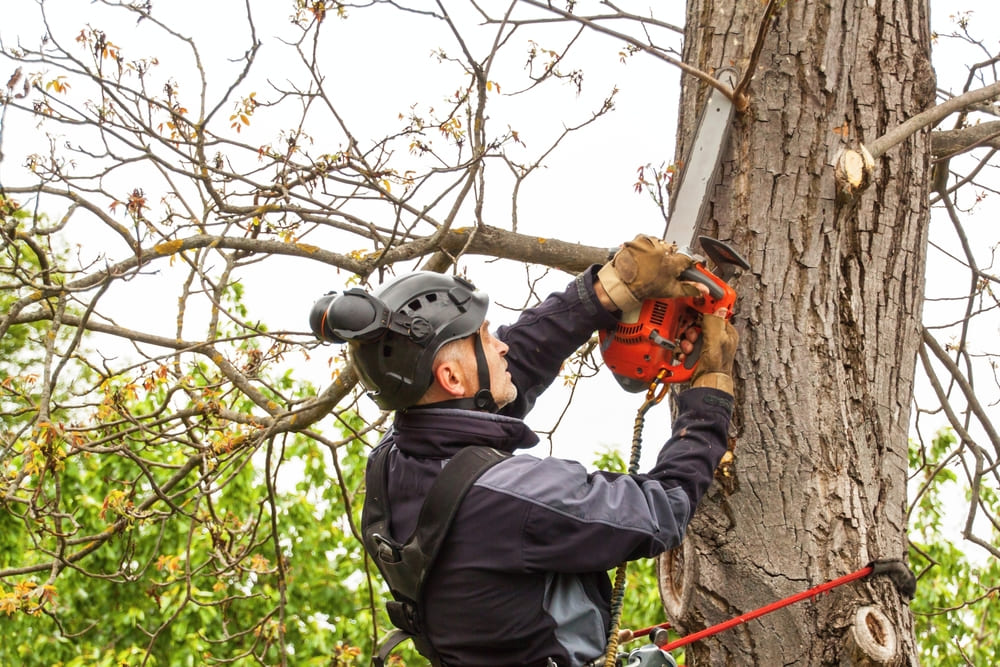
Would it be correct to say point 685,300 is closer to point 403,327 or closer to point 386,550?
point 403,327

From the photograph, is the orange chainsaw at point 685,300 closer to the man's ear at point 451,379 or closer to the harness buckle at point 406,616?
the man's ear at point 451,379

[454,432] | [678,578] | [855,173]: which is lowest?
[678,578]

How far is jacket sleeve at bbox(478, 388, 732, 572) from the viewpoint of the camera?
79.5 inches

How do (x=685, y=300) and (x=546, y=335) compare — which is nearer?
(x=685, y=300)

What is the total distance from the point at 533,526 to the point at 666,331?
2.20 ft

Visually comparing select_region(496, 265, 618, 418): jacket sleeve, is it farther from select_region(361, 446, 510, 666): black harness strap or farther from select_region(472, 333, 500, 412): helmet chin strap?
select_region(361, 446, 510, 666): black harness strap

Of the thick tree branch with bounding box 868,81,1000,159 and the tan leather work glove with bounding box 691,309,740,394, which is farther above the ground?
the thick tree branch with bounding box 868,81,1000,159

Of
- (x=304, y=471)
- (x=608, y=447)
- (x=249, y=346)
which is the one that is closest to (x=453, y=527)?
(x=249, y=346)

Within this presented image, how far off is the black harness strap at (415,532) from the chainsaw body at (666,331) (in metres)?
0.48

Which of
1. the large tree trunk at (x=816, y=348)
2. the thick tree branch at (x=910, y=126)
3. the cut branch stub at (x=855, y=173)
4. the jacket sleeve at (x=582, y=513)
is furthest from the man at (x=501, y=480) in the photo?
the thick tree branch at (x=910, y=126)

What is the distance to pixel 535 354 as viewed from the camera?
2643 millimetres

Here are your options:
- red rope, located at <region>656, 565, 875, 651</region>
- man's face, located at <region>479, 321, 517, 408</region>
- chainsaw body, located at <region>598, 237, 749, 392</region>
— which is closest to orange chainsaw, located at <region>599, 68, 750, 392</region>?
chainsaw body, located at <region>598, 237, 749, 392</region>

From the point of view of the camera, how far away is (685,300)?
240 centimetres

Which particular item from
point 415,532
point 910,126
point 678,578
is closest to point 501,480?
point 415,532
